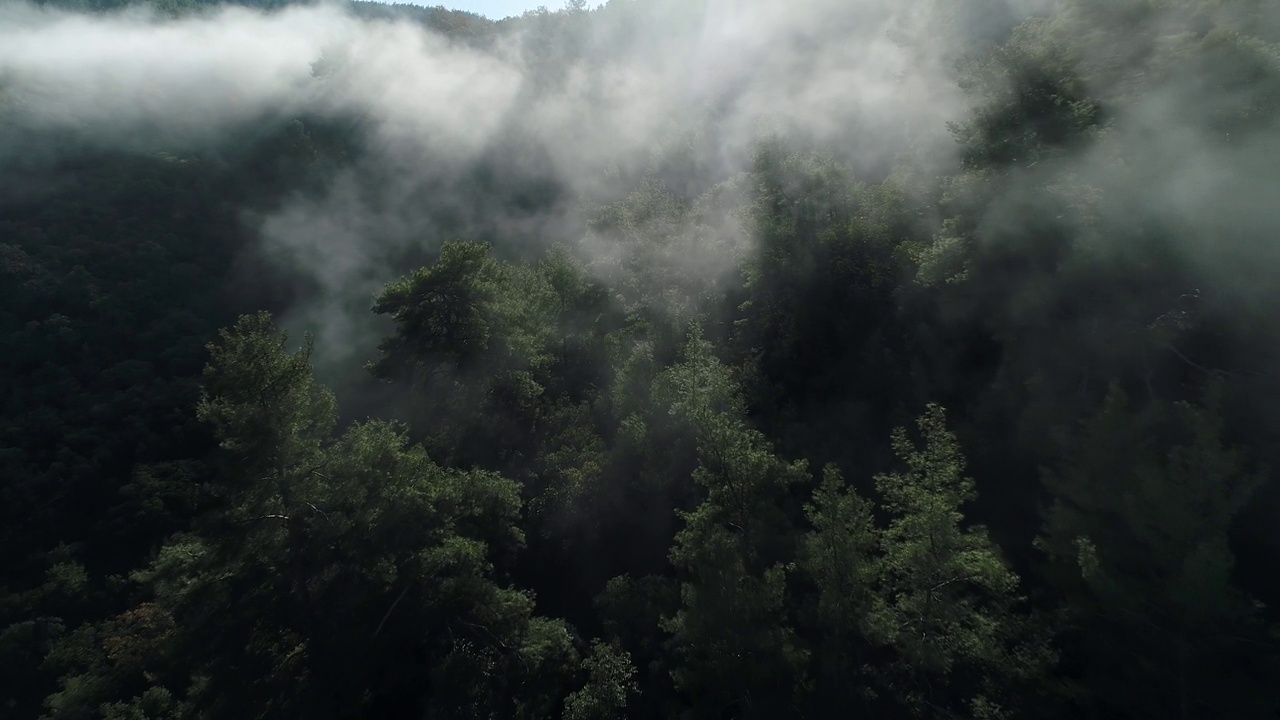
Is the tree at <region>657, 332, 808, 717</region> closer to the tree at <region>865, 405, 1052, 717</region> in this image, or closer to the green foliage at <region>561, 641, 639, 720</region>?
the green foliage at <region>561, 641, 639, 720</region>

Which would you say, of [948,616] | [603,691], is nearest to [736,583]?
[948,616]

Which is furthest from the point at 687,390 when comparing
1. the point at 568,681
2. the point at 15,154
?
the point at 15,154

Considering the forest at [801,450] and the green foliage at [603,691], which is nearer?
the forest at [801,450]

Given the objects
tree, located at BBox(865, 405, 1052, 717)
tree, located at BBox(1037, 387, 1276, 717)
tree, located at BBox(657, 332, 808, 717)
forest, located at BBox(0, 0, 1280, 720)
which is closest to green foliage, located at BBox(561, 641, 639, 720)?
forest, located at BBox(0, 0, 1280, 720)

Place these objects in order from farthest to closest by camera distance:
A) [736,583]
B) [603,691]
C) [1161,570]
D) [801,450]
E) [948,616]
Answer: [801,450] → [603,691] → [736,583] → [948,616] → [1161,570]

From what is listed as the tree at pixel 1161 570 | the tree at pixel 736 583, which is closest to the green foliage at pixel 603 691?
the tree at pixel 736 583

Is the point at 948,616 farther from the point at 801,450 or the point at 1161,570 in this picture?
the point at 801,450

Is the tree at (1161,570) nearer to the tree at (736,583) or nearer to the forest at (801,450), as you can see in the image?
the forest at (801,450)

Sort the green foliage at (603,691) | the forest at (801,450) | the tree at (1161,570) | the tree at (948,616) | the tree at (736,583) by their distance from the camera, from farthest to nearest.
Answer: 1. the green foliage at (603,691)
2. the tree at (736,583)
3. the forest at (801,450)
4. the tree at (948,616)
5. the tree at (1161,570)

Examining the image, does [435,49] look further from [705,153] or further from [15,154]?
[705,153]
